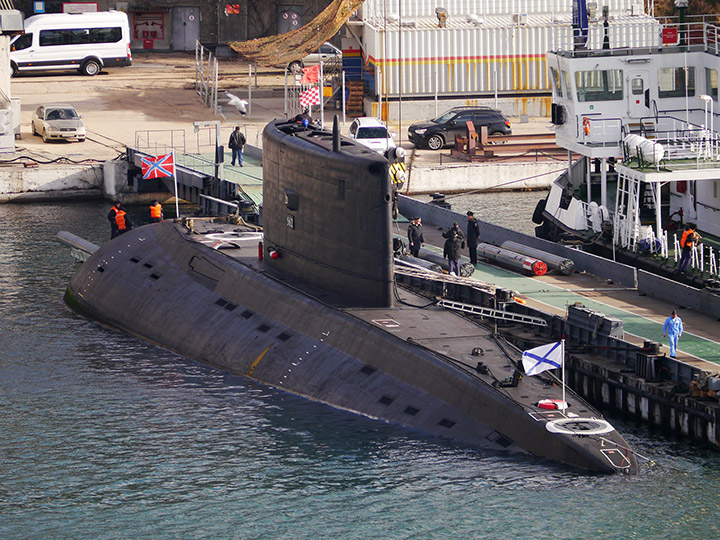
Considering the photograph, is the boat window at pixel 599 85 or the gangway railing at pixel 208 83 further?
the gangway railing at pixel 208 83

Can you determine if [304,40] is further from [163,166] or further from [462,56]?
[163,166]

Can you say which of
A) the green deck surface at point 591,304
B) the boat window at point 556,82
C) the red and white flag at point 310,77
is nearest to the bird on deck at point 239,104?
the red and white flag at point 310,77

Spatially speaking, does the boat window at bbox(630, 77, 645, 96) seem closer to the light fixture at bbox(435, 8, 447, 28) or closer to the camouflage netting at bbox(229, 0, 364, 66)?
the light fixture at bbox(435, 8, 447, 28)

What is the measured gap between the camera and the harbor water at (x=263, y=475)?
805 inches

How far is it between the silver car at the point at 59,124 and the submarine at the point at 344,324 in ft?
80.6

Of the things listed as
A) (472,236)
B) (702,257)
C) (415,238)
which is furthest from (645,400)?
(415,238)

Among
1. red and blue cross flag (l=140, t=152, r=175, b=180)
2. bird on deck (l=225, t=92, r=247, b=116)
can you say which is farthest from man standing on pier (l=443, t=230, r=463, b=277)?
bird on deck (l=225, t=92, r=247, b=116)

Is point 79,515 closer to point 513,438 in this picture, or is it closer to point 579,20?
point 513,438

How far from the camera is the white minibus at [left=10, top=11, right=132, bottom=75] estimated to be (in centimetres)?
6800

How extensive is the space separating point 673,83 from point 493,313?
1369cm

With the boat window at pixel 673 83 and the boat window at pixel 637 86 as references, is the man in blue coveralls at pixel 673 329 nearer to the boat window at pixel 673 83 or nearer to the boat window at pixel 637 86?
the boat window at pixel 637 86

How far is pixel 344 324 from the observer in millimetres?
26203

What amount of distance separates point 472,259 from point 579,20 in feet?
33.1

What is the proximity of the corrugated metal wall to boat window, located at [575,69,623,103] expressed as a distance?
2169 centimetres
